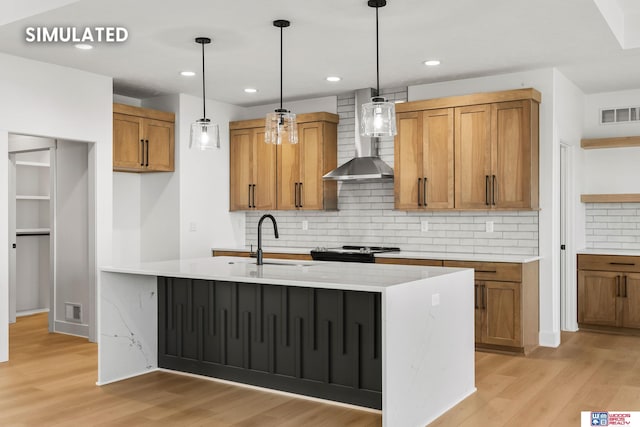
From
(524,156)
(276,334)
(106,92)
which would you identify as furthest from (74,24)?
(524,156)

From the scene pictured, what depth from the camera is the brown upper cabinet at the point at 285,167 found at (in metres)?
6.91

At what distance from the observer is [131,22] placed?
441 centimetres

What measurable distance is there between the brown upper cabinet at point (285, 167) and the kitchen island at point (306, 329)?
2.12 meters

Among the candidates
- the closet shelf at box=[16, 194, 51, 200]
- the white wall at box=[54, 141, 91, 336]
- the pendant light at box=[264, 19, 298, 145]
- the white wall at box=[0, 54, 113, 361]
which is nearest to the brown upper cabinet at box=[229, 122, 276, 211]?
the white wall at box=[0, 54, 113, 361]

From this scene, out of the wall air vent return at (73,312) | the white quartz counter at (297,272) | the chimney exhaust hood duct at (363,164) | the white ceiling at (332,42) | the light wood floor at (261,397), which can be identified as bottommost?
the light wood floor at (261,397)

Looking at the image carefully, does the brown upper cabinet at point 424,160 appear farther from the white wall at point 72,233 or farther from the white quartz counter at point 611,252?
the white wall at point 72,233

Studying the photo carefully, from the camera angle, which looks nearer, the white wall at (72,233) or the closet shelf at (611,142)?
the white wall at (72,233)

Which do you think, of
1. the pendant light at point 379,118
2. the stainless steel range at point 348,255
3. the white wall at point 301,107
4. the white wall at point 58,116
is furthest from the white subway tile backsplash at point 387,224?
the pendant light at point 379,118

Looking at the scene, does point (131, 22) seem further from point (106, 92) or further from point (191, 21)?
point (106, 92)

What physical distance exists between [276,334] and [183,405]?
0.76 metres

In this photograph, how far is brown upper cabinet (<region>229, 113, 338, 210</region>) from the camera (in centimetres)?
691

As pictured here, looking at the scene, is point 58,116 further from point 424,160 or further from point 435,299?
point 435,299

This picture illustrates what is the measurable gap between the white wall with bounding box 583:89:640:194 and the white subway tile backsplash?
0.81 feet

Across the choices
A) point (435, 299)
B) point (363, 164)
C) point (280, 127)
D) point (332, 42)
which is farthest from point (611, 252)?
point (280, 127)
